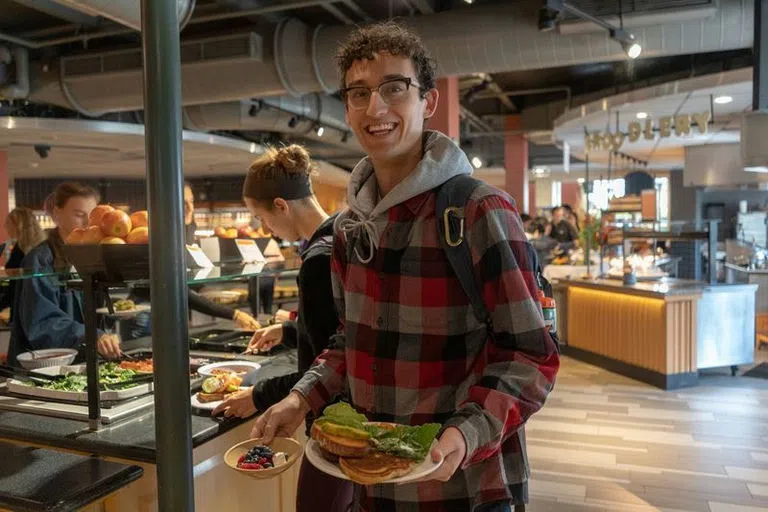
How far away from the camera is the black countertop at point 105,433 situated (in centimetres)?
167

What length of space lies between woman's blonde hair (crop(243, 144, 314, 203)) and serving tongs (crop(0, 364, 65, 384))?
2.95 ft

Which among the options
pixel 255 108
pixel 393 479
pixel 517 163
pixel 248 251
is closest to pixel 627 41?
pixel 248 251

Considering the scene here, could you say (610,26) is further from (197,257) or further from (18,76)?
(18,76)

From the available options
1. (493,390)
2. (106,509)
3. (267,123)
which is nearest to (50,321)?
(106,509)

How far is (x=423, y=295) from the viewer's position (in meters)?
1.29

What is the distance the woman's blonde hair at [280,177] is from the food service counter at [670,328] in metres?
4.66

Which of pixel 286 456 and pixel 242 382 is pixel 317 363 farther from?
pixel 242 382

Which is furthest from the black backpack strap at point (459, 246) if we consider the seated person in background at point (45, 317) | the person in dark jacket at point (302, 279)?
Answer: the seated person in background at point (45, 317)

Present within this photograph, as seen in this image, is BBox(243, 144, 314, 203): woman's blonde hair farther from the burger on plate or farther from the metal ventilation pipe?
the metal ventilation pipe

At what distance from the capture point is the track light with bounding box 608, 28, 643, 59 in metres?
5.19

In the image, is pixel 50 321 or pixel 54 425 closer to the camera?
pixel 54 425

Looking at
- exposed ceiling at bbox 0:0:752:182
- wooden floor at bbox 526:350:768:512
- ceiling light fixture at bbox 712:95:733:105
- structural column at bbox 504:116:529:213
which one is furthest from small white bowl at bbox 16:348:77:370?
structural column at bbox 504:116:529:213

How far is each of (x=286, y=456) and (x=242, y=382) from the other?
2.85 ft

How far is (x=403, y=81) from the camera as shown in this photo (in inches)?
52.1
